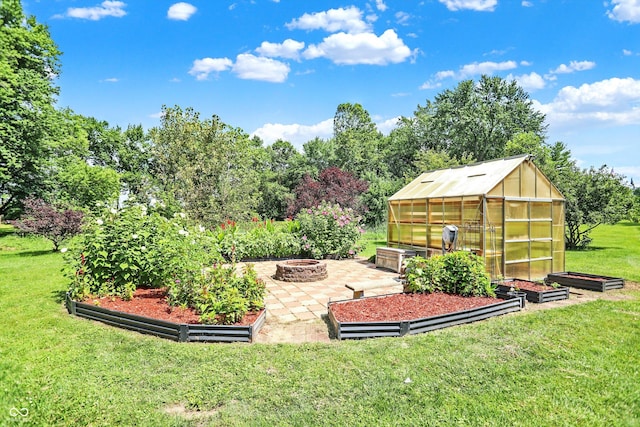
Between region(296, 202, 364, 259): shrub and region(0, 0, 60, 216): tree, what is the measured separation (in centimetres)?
1556

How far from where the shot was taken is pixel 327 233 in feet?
39.3

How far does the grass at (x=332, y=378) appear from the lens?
9.12 feet

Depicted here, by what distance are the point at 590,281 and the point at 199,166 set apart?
1148 centimetres

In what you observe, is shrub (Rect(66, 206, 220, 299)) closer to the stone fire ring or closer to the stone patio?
the stone patio

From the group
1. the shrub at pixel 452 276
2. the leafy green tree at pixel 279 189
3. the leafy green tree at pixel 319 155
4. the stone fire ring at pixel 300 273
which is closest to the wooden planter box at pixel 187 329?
the shrub at pixel 452 276

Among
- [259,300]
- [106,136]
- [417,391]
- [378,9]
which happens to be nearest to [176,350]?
[259,300]

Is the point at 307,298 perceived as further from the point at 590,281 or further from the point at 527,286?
Answer: the point at 590,281

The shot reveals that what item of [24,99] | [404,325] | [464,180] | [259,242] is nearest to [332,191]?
[259,242]

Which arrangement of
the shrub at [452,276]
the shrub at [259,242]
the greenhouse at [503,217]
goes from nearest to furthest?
the shrub at [452,276]
the greenhouse at [503,217]
the shrub at [259,242]

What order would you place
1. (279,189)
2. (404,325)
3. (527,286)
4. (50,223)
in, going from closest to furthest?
(404,325) → (527,286) → (50,223) → (279,189)

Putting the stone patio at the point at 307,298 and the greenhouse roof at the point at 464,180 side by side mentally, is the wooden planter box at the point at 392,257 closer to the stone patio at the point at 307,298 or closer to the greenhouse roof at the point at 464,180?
the stone patio at the point at 307,298

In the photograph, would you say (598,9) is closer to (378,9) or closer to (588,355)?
(378,9)

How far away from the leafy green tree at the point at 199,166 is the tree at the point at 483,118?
22.2m

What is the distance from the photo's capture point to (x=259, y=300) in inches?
205
